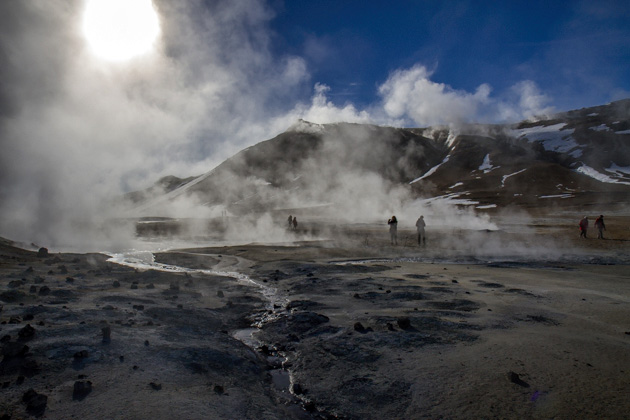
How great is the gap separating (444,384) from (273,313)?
514 centimetres

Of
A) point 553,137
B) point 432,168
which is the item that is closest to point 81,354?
point 432,168

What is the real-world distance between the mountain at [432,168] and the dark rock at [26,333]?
60491mm

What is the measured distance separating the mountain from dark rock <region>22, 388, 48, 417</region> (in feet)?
203

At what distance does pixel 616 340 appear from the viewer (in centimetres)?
671

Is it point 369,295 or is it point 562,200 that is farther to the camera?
point 562,200

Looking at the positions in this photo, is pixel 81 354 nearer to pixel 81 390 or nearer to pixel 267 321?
pixel 81 390

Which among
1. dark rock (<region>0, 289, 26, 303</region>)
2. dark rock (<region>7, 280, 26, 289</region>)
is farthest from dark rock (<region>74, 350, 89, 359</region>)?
dark rock (<region>7, 280, 26, 289</region>)

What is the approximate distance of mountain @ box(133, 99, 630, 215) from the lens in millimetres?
88500

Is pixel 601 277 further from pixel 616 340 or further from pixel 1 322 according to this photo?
pixel 1 322

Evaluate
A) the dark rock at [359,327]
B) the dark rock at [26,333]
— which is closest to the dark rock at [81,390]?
the dark rock at [26,333]

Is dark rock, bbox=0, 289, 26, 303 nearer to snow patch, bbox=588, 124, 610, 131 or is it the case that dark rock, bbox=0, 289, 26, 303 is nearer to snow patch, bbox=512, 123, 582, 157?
snow patch, bbox=512, 123, 582, 157

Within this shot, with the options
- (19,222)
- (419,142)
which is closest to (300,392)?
(19,222)

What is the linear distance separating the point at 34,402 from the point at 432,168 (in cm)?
13762

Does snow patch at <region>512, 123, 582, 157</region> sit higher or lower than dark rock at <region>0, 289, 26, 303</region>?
higher
